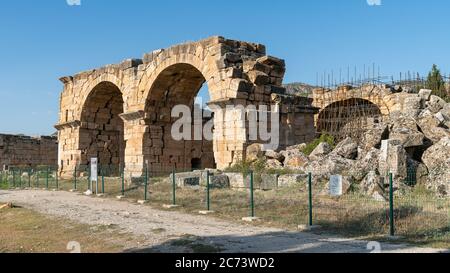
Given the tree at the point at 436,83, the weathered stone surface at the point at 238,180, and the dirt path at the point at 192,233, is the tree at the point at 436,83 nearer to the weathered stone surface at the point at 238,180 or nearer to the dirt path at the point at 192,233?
the weathered stone surface at the point at 238,180

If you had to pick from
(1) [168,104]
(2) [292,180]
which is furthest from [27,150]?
(2) [292,180]

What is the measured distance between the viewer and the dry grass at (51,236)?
23.6ft

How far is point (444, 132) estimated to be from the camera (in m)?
12.7

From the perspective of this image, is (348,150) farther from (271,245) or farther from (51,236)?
(51,236)

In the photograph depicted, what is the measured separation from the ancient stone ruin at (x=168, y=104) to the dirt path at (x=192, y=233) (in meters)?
4.77

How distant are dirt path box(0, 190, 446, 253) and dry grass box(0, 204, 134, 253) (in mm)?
359

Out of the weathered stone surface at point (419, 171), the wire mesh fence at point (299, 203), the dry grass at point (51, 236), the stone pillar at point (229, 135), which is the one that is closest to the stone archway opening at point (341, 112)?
the stone pillar at point (229, 135)

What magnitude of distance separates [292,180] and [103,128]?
13.8m

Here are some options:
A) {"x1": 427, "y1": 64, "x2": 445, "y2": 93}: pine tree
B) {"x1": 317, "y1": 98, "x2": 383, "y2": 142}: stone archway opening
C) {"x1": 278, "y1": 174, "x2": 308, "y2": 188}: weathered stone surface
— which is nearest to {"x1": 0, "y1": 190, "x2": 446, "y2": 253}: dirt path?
{"x1": 278, "y1": 174, "x2": 308, "y2": 188}: weathered stone surface

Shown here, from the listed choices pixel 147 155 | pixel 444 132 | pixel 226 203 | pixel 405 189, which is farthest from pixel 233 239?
pixel 147 155

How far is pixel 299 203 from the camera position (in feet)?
32.7

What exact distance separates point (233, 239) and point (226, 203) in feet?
12.3

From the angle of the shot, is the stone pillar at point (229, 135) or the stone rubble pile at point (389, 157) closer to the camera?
the stone rubble pile at point (389, 157)
